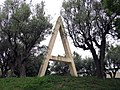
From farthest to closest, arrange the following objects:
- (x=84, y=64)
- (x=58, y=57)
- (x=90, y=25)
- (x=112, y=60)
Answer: (x=84, y=64) < (x=112, y=60) < (x=58, y=57) < (x=90, y=25)

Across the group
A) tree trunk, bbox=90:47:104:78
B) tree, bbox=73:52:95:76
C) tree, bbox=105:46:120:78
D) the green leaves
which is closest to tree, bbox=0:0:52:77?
tree trunk, bbox=90:47:104:78

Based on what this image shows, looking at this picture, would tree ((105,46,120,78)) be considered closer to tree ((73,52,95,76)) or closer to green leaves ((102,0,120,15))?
tree ((73,52,95,76))

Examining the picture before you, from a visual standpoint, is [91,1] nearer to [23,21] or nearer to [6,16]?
[23,21]

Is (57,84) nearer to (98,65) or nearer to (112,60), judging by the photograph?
(98,65)

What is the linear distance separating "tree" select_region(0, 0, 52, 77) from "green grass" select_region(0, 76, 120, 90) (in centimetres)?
689

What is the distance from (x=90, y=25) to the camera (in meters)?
27.9

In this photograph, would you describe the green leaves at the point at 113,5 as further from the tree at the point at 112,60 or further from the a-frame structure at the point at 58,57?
the tree at the point at 112,60

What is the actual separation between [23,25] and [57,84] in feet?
30.0

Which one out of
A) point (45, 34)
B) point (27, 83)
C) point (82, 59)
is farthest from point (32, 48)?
point (82, 59)

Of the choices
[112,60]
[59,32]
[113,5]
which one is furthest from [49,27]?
[112,60]

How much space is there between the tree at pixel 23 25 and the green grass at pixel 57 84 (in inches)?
271

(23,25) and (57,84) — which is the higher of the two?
(23,25)

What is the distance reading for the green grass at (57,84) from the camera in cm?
2173

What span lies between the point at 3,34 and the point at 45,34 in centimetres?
504
